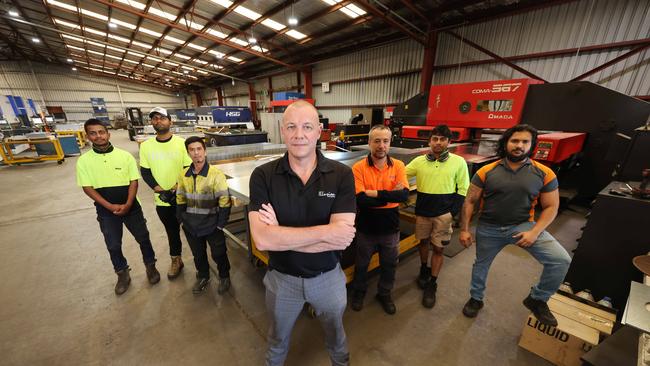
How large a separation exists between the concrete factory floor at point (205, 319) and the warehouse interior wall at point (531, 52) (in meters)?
5.24

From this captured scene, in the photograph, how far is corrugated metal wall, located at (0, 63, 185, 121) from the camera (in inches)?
831

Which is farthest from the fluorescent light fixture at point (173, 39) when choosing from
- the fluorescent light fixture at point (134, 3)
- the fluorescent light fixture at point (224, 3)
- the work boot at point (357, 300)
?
the work boot at point (357, 300)

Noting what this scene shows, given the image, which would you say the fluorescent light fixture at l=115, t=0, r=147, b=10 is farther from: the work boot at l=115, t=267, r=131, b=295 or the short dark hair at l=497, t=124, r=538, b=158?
the short dark hair at l=497, t=124, r=538, b=158

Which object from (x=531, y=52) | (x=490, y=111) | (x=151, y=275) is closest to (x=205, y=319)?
(x=151, y=275)

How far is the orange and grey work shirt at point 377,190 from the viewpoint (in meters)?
2.11

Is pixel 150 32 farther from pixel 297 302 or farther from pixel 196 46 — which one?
pixel 297 302

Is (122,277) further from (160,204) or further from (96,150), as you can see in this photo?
(96,150)

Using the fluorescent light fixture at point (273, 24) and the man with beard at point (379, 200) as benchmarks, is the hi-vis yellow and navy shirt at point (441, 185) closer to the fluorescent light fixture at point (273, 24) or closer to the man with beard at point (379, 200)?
the man with beard at point (379, 200)

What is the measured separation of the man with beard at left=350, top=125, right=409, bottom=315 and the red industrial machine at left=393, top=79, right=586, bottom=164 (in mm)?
2706

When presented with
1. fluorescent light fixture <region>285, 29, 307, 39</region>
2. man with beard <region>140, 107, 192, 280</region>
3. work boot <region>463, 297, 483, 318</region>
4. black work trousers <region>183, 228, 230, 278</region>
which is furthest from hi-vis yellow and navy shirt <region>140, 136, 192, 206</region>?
fluorescent light fixture <region>285, 29, 307, 39</region>

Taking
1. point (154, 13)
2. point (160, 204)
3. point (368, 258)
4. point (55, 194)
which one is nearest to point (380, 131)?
point (368, 258)

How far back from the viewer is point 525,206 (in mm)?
2041

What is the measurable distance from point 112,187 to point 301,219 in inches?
94.6

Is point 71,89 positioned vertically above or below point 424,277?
above
